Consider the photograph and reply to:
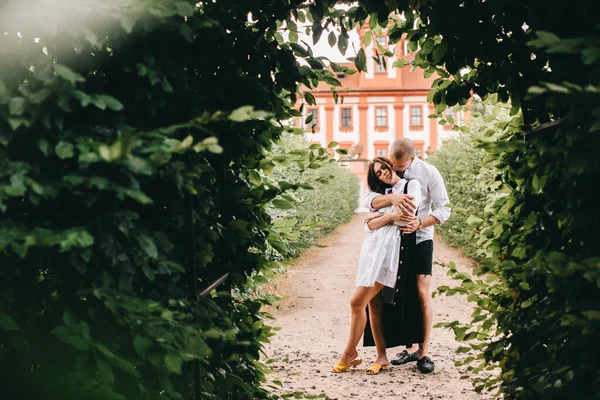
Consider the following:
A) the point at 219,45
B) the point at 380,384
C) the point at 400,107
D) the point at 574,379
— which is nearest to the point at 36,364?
the point at 219,45

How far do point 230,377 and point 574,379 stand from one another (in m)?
1.46

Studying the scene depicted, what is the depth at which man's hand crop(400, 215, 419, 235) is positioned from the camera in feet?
17.4

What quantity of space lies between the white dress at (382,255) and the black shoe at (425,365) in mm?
787

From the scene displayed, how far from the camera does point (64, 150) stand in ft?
6.05

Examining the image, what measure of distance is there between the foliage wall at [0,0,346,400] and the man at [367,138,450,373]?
2.90 metres

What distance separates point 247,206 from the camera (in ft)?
10.3

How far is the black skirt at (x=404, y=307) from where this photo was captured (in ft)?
18.0

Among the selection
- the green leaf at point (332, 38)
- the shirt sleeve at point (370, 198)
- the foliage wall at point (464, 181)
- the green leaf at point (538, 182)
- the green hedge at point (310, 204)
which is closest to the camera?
the green leaf at point (538, 182)

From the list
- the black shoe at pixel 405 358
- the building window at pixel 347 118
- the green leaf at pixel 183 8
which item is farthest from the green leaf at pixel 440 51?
the building window at pixel 347 118

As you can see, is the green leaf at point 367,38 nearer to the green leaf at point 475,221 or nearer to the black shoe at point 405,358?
the green leaf at point 475,221

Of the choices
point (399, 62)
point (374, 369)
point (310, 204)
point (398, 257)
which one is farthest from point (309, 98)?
point (310, 204)

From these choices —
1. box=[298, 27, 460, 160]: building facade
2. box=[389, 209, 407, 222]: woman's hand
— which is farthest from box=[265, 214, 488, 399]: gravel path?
box=[298, 27, 460, 160]: building facade

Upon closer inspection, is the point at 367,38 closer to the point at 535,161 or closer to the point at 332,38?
the point at 332,38

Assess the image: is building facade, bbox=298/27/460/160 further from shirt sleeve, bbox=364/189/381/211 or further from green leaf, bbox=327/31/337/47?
green leaf, bbox=327/31/337/47
